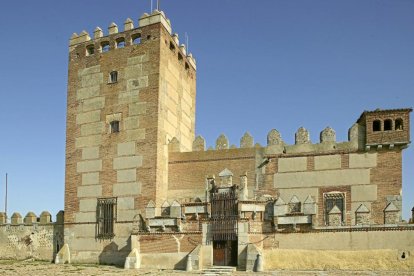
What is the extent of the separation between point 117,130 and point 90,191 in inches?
163

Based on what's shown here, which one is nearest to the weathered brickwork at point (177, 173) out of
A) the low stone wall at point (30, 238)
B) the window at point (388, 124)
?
the window at point (388, 124)

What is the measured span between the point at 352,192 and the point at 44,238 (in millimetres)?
19887

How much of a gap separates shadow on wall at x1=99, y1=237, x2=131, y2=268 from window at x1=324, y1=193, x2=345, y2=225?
1130 centimetres

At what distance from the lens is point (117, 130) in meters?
28.8

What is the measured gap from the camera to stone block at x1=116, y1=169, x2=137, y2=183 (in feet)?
90.6

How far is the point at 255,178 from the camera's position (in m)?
26.5

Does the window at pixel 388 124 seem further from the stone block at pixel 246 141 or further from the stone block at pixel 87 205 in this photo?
the stone block at pixel 87 205

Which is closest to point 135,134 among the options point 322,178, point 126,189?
point 126,189

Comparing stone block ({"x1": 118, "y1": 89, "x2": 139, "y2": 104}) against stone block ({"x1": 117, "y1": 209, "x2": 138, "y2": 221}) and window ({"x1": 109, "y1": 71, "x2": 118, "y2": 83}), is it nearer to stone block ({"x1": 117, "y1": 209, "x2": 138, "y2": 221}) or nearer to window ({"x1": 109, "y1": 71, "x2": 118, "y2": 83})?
window ({"x1": 109, "y1": 71, "x2": 118, "y2": 83})

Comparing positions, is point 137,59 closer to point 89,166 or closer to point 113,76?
point 113,76

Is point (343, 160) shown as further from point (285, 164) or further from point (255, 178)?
point (255, 178)

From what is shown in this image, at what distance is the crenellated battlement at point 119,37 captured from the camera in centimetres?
2900

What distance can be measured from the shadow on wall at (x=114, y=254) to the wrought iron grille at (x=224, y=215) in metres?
6.16

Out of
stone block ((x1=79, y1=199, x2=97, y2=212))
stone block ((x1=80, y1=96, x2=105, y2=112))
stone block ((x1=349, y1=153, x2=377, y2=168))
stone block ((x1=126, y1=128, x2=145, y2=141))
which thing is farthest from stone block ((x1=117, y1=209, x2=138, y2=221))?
stone block ((x1=349, y1=153, x2=377, y2=168))
